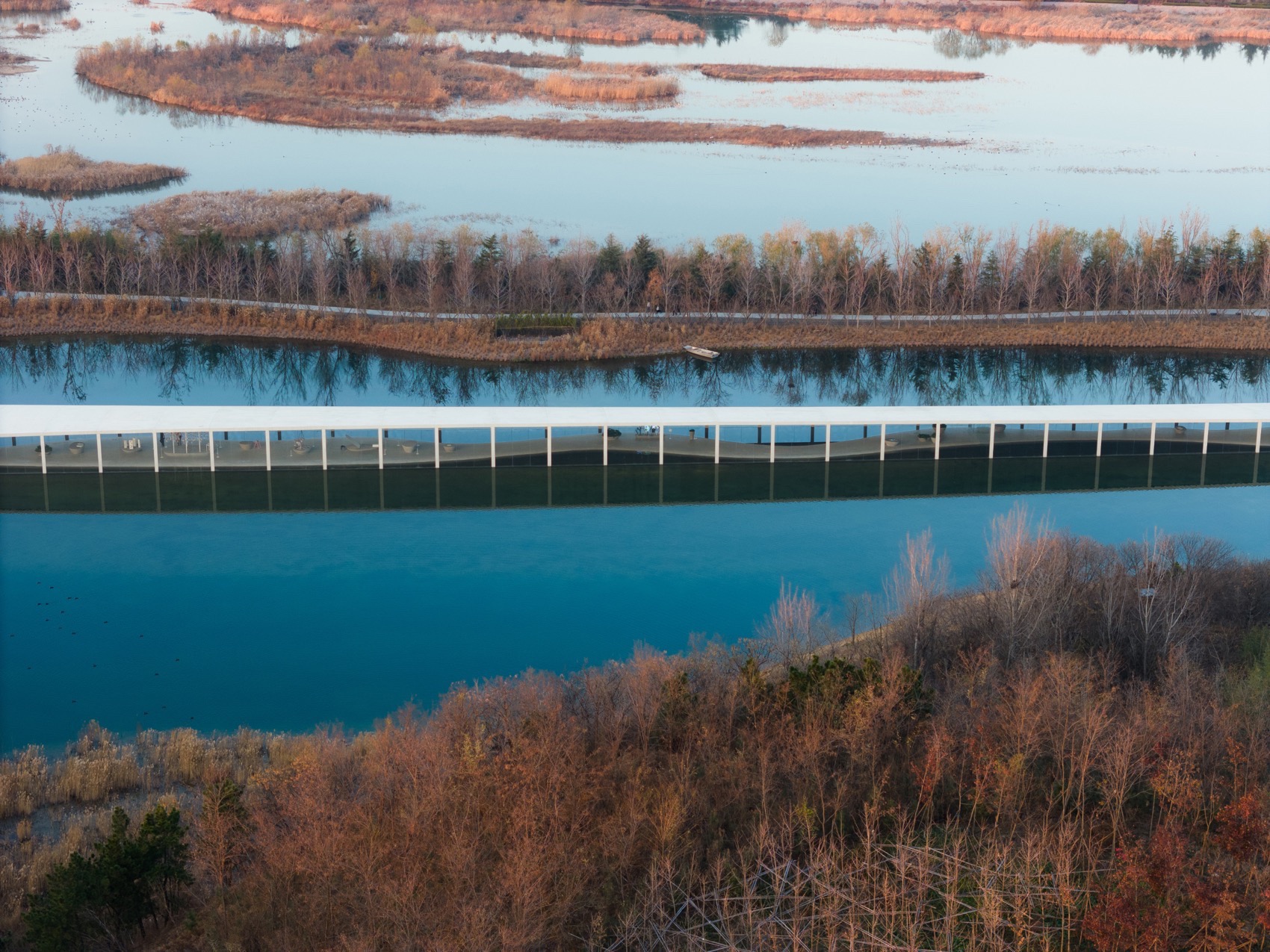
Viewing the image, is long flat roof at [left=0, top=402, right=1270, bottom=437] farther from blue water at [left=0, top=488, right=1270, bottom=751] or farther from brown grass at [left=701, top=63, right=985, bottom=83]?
brown grass at [left=701, top=63, right=985, bottom=83]

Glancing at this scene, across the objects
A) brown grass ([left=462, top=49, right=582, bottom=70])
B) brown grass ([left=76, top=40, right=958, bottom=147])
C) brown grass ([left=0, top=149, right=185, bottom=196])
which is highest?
brown grass ([left=462, top=49, right=582, bottom=70])

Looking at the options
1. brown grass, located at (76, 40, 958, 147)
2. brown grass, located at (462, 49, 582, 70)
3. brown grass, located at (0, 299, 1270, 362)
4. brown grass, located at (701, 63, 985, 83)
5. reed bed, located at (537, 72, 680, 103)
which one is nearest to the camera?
brown grass, located at (0, 299, 1270, 362)

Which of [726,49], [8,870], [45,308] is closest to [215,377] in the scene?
[45,308]

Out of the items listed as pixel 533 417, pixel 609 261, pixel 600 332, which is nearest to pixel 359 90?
pixel 609 261

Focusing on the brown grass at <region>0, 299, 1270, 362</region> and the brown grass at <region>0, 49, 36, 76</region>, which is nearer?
the brown grass at <region>0, 299, 1270, 362</region>

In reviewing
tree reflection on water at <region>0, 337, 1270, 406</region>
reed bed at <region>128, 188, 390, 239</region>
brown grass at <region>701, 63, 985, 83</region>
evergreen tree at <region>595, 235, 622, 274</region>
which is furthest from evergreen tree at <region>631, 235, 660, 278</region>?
brown grass at <region>701, 63, 985, 83</region>

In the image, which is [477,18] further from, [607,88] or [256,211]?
[256,211]

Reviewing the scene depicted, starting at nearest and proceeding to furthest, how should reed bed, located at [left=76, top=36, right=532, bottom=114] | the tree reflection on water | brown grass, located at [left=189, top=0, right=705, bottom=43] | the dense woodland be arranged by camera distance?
the dense woodland < the tree reflection on water < reed bed, located at [left=76, top=36, right=532, bottom=114] < brown grass, located at [left=189, top=0, right=705, bottom=43]

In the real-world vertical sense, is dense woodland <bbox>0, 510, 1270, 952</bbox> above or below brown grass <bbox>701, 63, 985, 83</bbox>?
below

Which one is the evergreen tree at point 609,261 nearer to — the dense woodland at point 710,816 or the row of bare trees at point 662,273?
the row of bare trees at point 662,273
